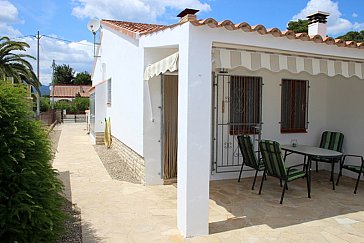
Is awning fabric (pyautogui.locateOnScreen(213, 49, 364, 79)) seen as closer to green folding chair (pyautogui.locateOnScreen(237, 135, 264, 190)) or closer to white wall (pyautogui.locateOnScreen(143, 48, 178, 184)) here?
green folding chair (pyautogui.locateOnScreen(237, 135, 264, 190))

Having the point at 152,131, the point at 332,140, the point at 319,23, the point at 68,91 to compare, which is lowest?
the point at 332,140

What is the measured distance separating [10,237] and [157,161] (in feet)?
21.4

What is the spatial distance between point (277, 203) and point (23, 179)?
6965mm

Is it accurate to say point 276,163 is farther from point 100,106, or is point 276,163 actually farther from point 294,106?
point 100,106

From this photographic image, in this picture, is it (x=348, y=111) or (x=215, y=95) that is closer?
(x=215, y=95)

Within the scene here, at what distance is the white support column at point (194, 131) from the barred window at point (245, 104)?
17.7 ft

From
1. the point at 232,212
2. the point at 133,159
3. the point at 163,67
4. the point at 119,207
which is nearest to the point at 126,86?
the point at 133,159

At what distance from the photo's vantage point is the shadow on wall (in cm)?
793

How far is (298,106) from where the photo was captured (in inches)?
534

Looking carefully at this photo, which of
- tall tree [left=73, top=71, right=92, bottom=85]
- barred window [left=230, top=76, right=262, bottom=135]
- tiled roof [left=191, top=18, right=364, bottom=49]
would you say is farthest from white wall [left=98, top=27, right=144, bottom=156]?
tall tree [left=73, top=71, right=92, bottom=85]

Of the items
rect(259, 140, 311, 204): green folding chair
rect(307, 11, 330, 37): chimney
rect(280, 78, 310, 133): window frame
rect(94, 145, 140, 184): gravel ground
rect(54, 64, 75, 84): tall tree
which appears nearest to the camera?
rect(259, 140, 311, 204): green folding chair

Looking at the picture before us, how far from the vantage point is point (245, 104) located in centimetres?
1245

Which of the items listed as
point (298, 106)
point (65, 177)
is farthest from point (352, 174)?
point (65, 177)

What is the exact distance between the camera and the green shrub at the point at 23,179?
511cm
